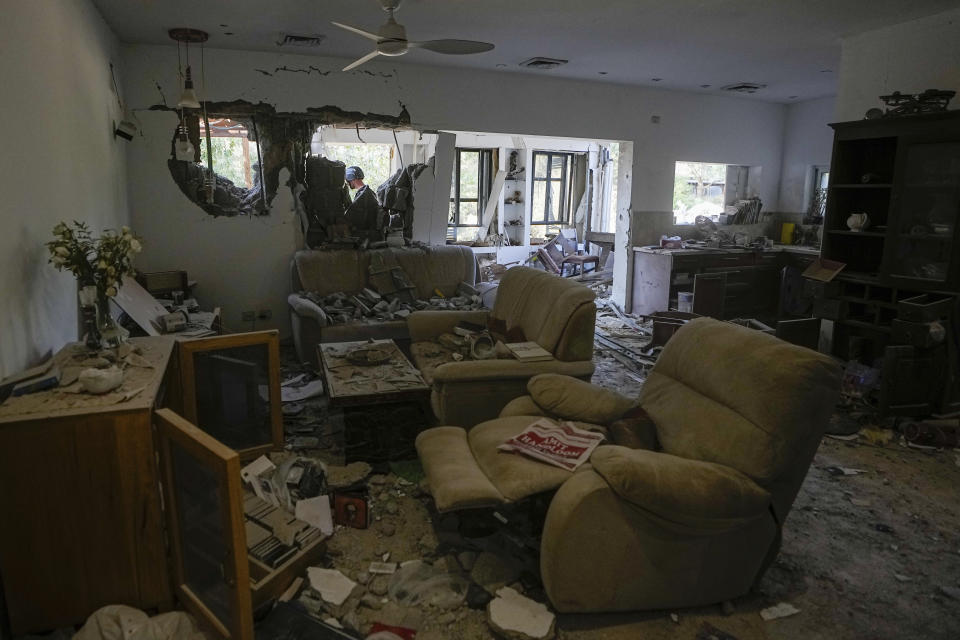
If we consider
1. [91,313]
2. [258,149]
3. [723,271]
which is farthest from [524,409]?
[723,271]

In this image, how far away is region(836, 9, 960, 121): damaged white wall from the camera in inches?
165

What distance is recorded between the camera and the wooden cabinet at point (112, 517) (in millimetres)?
1797

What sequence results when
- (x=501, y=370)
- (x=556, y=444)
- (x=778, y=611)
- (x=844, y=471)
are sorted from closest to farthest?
1. (x=778, y=611)
2. (x=556, y=444)
3. (x=501, y=370)
4. (x=844, y=471)

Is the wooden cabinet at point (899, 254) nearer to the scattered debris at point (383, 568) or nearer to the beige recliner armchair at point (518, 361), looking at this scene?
the beige recliner armchair at point (518, 361)

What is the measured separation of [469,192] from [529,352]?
7.02m

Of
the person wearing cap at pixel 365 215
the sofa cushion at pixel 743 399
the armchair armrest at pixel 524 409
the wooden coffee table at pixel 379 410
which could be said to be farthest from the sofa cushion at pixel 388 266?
the sofa cushion at pixel 743 399

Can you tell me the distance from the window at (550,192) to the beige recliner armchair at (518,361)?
668 cm

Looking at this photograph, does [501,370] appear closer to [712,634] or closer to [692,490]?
[692,490]

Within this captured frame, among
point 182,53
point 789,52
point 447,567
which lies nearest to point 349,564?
point 447,567

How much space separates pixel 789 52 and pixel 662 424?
4.42m

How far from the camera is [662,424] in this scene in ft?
8.13

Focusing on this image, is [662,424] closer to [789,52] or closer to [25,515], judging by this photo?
[25,515]

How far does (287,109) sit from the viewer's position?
5.48m

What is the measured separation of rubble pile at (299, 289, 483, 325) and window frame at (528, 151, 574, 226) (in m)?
5.29
